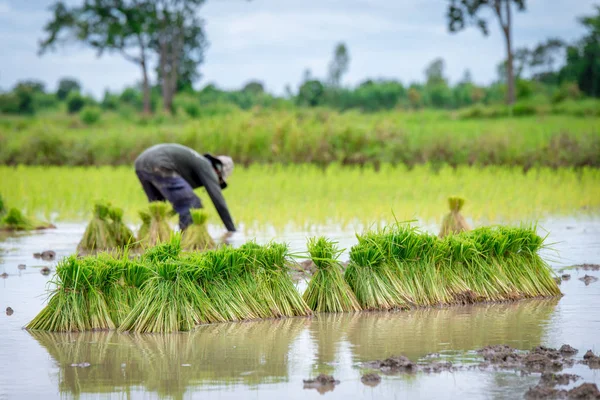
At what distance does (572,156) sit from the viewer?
62.8ft

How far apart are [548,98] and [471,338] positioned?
34198mm

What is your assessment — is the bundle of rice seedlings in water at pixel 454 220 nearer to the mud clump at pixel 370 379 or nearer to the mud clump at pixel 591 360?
the mud clump at pixel 591 360

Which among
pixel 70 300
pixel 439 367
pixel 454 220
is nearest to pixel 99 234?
pixel 454 220

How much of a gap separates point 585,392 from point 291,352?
5.80 feet

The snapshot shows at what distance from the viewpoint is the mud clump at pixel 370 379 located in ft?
15.2

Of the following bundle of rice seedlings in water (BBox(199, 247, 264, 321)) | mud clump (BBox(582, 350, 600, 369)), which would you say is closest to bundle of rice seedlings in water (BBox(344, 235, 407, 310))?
bundle of rice seedlings in water (BBox(199, 247, 264, 321))

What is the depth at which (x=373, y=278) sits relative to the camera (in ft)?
22.1

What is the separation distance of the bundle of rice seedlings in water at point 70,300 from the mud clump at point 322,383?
6.57ft

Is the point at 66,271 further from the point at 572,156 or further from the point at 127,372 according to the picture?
the point at 572,156

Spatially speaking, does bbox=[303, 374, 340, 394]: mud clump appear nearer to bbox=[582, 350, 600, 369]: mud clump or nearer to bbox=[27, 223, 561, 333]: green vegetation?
bbox=[582, 350, 600, 369]: mud clump

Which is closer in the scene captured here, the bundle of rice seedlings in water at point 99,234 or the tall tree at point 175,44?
the bundle of rice seedlings in water at point 99,234

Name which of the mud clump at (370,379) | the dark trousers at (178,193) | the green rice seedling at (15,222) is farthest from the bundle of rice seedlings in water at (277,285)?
the green rice seedling at (15,222)

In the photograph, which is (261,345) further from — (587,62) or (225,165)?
(587,62)

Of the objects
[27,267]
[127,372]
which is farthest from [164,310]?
[27,267]
